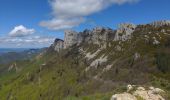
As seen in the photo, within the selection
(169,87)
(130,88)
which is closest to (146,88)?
(130,88)

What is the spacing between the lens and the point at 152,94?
40938 millimetres

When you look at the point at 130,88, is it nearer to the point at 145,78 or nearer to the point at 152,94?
the point at 152,94

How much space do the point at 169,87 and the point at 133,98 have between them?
49.5 feet

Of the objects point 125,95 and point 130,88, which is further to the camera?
point 130,88

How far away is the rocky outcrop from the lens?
3899 cm

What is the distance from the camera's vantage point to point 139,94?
4056 cm

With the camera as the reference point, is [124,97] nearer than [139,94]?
Yes

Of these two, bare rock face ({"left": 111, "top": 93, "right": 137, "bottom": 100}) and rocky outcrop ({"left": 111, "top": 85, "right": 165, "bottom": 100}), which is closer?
bare rock face ({"left": 111, "top": 93, "right": 137, "bottom": 100})

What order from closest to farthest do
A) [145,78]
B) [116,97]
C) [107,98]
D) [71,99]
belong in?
[116,97] → [107,98] → [71,99] → [145,78]

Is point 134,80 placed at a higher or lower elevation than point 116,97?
lower

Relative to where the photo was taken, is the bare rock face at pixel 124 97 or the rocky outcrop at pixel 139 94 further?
the rocky outcrop at pixel 139 94

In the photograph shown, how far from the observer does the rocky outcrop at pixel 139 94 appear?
128 feet

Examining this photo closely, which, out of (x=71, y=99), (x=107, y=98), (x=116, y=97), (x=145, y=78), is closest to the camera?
(x=116, y=97)

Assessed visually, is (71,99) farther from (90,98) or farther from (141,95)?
(141,95)
